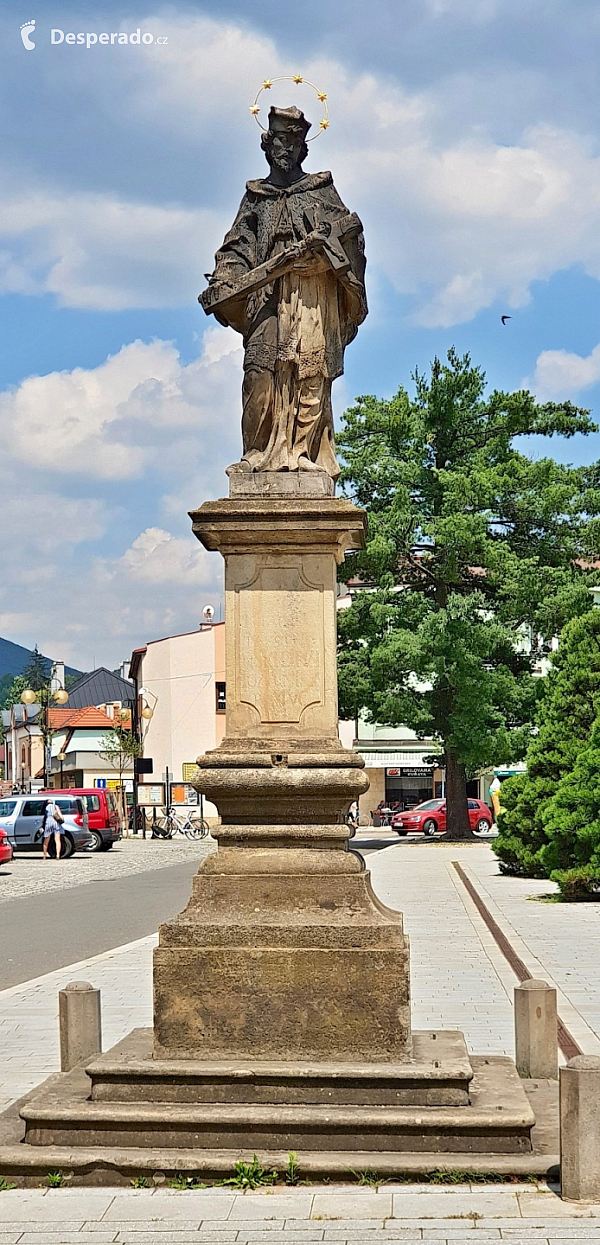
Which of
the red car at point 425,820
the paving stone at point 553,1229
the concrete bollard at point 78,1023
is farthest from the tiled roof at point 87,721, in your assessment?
the paving stone at point 553,1229

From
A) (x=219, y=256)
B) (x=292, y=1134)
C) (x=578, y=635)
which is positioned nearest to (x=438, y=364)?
(x=578, y=635)

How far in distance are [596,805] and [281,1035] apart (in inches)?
520

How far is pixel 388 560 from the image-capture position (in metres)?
39.6

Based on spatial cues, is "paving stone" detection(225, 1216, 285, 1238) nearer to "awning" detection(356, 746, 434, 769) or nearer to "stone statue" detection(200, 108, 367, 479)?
"stone statue" detection(200, 108, 367, 479)

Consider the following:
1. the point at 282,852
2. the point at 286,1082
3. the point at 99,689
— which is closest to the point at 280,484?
the point at 282,852

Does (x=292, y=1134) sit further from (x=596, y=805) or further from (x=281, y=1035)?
(x=596, y=805)

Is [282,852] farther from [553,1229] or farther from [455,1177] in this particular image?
[553,1229]

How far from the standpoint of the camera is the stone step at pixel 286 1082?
6.09m

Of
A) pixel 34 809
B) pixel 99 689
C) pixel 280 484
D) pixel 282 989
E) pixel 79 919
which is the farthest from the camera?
pixel 99 689

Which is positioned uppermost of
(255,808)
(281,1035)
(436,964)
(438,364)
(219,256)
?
(438,364)

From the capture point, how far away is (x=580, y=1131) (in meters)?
5.45

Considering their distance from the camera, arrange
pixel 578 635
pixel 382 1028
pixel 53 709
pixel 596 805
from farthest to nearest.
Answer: pixel 53 709 → pixel 578 635 → pixel 596 805 → pixel 382 1028

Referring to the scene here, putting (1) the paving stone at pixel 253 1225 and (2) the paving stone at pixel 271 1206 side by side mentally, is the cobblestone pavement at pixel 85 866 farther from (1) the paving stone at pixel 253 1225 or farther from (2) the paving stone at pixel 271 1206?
(1) the paving stone at pixel 253 1225

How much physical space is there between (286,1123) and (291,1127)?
3cm
